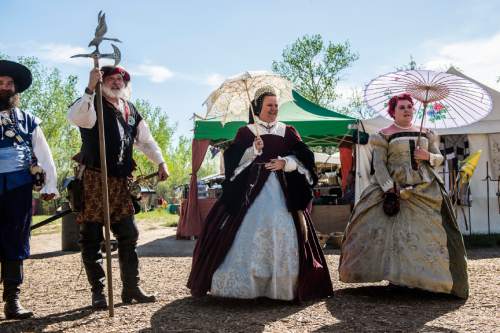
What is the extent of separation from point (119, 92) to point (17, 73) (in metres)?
0.72

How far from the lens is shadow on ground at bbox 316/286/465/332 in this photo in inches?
133

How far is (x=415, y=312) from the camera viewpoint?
3.79 m

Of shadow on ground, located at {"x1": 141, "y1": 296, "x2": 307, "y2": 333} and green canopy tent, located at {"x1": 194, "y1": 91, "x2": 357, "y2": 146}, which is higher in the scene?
green canopy tent, located at {"x1": 194, "y1": 91, "x2": 357, "y2": 146}

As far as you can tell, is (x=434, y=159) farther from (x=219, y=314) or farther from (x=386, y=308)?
(x=219, y=314)

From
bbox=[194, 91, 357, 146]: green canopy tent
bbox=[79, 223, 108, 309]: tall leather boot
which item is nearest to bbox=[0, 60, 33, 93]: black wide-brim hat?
bbox=[79, 223, 108, 309]: tall leather boot

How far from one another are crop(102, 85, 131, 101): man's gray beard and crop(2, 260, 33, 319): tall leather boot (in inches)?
51.5

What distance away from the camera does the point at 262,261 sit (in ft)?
12.9

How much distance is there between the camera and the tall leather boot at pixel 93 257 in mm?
3953

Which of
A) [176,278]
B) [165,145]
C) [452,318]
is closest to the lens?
[452,318]

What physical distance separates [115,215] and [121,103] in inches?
32.9

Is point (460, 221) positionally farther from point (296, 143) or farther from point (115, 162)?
point (115, 162)

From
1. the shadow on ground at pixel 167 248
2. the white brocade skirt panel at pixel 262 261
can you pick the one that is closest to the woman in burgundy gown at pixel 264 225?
the white brocade skirt panel at pixel 262 261

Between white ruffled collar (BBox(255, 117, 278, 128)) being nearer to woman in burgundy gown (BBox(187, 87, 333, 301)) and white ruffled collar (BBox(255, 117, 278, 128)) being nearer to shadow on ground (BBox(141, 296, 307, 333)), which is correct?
woman in burgundy gown (BBox(187, 87, 333, 301))

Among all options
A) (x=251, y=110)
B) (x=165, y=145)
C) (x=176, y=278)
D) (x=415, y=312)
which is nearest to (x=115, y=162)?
(x=251, y=110)
